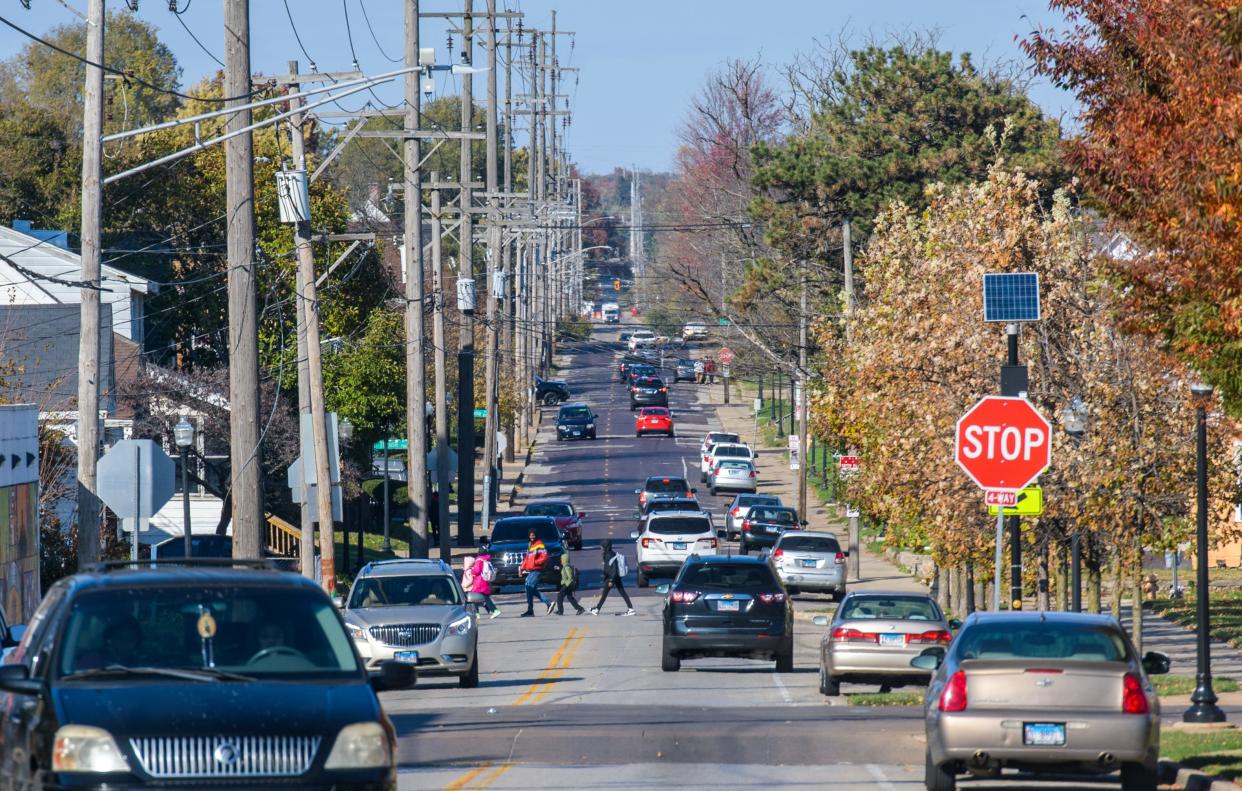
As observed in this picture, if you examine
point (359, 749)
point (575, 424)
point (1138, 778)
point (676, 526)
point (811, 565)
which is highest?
point (575, 424)

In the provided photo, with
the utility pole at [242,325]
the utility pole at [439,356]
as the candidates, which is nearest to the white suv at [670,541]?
the utility pole at [439,356]

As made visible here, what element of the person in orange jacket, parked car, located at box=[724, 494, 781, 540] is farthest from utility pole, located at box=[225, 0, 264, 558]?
parked car, located at box=[724, 494, 781, 540]

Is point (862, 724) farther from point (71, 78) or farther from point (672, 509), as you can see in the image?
point (71, 78)

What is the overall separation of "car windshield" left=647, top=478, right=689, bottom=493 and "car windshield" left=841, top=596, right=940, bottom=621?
126 ft

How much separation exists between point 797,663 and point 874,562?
92.5ft

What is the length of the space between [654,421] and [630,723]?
239 ft

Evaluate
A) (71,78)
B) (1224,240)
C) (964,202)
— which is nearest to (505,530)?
(964,202)

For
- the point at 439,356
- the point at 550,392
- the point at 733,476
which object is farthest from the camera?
the point at 550,392

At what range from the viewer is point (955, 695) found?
13.8m

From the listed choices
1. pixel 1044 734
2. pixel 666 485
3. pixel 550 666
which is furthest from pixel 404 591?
pixel 666 485

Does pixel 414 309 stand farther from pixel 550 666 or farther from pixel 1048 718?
pixel 1048 718

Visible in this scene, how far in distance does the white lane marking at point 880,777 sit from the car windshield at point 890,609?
7543mm

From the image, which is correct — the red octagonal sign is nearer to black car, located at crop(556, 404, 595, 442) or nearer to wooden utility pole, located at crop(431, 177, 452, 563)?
wooden utility pole, located at crop(431, 177, 452, 563)

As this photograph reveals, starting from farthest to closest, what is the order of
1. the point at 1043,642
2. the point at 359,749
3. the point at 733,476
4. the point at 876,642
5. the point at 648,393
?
the point at 648,393 → the point at 733,476 → the point at 876,642 → the point at 1043,642 → the point at 359,749
